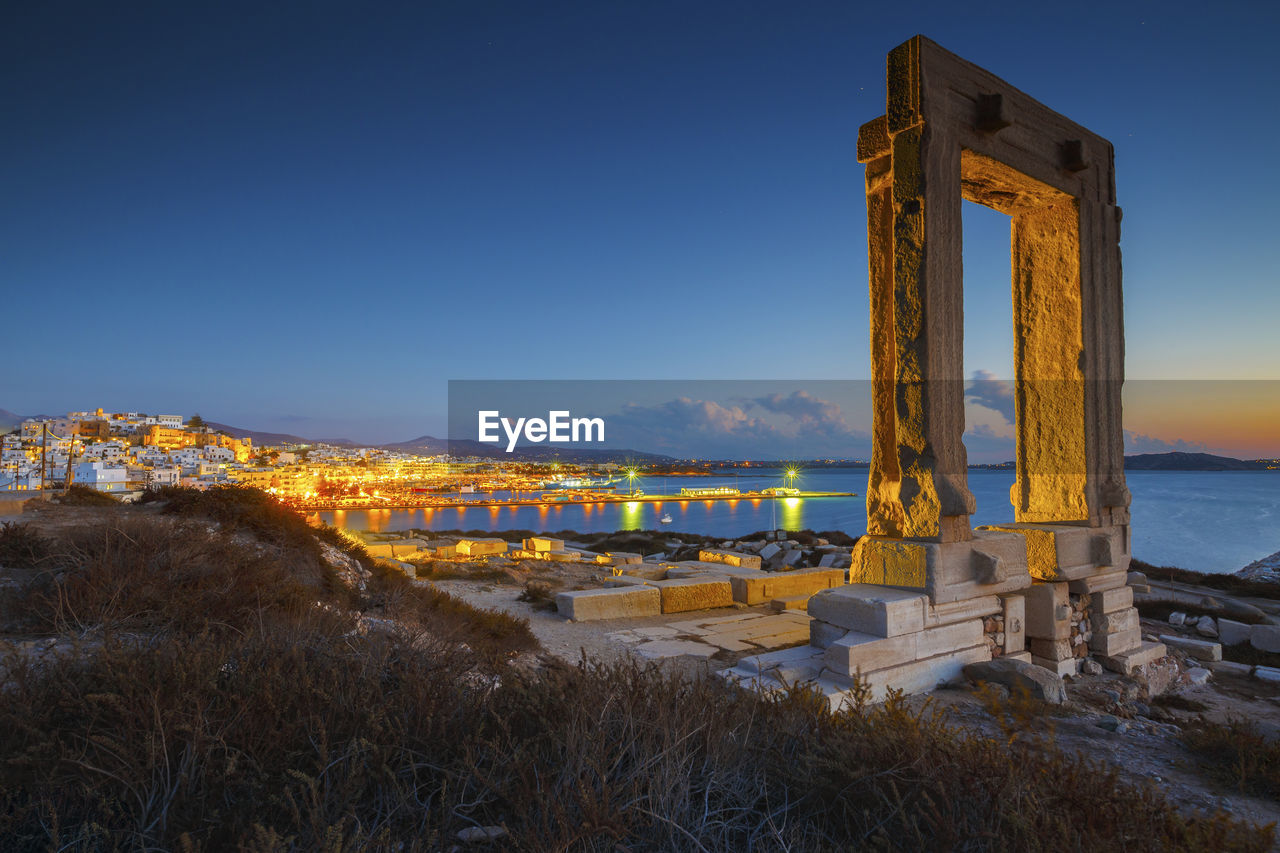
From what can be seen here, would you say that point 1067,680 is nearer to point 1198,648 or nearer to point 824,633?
point 824,633

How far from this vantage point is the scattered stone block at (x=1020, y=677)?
5.39 meters

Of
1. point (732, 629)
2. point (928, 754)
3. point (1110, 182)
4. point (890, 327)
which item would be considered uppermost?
point (1110, 182)

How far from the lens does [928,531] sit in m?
5.98

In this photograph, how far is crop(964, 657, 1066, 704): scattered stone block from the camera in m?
5.39

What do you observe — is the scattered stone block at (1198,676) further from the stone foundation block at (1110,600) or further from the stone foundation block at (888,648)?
the stone foundation block at (888,648)

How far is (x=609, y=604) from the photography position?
8.97 metres

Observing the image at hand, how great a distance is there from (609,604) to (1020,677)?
16.7ft

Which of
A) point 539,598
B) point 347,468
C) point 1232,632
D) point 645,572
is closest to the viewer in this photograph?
point 1232,632

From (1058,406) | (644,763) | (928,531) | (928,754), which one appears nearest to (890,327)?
(928,531)

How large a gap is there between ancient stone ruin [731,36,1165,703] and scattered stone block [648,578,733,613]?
11.9ft

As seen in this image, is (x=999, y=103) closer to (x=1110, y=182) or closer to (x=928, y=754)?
(x=1110, y=182)

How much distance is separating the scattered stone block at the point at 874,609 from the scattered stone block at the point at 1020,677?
72 cm

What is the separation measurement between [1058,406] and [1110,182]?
300 cm

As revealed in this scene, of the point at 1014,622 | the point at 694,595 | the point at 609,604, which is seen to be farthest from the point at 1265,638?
the point at 609,604
